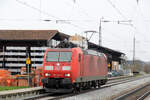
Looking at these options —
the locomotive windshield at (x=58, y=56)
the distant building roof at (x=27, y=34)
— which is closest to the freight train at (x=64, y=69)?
the locomotive windshield at (x=58, y=56)

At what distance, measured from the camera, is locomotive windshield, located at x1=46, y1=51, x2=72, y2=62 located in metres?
22.1

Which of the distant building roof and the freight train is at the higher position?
the distant building roof

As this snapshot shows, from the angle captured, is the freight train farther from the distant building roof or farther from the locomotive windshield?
the distant building roof

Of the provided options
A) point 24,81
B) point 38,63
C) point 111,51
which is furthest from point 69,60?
point 111,51

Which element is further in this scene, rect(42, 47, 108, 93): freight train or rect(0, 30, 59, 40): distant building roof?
rect(0, 30, 59, 40): distant building roof

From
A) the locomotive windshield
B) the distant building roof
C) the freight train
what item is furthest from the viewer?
the distant building roof

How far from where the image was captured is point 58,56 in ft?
73.1

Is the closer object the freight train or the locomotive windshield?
the freight train

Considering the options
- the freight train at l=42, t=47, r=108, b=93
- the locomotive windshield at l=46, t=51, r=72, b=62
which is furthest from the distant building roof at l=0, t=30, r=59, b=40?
the locomotive windshield at l=46, t=51, r=72, b=62

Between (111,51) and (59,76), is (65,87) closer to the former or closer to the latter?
(59,76)

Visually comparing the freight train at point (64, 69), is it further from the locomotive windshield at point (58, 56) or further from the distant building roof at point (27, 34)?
the distant building roof at point (27, 34)

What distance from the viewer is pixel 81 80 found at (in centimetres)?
2344

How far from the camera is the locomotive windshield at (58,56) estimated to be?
22062mm

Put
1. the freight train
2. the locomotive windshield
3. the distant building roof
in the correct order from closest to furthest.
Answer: the freight train < the locomotive windshield < the distant building roof
